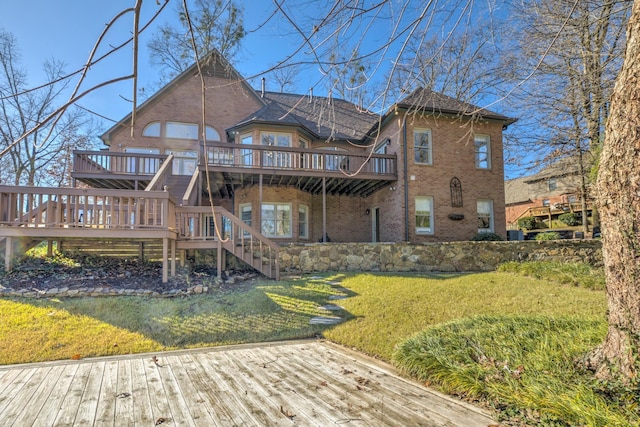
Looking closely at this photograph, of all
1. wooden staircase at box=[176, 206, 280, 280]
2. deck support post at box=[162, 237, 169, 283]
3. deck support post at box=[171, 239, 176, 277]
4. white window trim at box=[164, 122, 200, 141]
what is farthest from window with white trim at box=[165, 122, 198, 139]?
deck support post at box=[162, 237, 169, 283]

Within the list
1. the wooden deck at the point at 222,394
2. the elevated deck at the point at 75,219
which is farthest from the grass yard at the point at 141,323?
the elevated deck at the point at 75,219

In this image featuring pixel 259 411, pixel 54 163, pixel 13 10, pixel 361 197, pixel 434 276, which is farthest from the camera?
pixel 54 163

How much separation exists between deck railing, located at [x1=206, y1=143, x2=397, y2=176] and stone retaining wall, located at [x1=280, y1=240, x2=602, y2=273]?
9.51 feet

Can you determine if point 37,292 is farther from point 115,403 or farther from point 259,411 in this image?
point 259,411

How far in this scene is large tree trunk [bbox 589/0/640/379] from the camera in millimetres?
2582

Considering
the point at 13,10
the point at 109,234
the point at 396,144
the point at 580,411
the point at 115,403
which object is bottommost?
the point at 115,403

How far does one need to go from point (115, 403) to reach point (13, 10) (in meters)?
2.88

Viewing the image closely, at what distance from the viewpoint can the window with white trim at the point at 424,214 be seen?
13062mm

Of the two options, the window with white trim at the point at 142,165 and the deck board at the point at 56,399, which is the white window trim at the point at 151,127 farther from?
the deck board at the point at 56,399

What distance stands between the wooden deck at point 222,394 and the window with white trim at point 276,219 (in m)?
9.47

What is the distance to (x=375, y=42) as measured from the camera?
3580 millimetres

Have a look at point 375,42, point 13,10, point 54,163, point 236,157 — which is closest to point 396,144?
Result: point 236,157

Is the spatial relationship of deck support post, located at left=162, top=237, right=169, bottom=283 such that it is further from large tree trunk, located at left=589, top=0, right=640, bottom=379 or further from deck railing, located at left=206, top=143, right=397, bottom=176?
large tree trunk, located at left=589, top=0, right=640, bottom=379

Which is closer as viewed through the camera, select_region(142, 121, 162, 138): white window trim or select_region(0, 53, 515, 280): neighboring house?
select_region(0, 53, 515, 280): neighboring house
